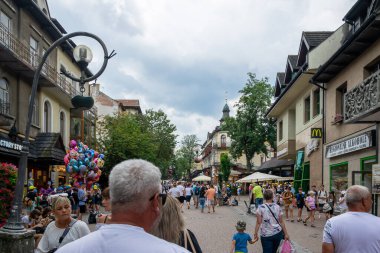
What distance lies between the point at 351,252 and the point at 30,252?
6.20 metres

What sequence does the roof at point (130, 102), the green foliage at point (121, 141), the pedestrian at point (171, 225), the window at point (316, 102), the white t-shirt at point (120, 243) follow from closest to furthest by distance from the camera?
the white t-shirt at point (120, 243) → the pedestrian at point (171, 225) → the window at point (316, 102) → the green foliage at point (121, 141) → the roof at point (130, 102)

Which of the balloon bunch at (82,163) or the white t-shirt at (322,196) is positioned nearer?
the white t-shirt at (322,196)

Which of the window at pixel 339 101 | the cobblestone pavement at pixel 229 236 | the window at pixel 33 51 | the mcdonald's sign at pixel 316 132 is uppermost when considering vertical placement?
the window at pixel 33 51

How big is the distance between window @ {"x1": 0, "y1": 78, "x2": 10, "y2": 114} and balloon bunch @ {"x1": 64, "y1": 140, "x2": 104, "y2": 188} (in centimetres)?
345

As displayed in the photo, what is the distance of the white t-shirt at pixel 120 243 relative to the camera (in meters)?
1.97

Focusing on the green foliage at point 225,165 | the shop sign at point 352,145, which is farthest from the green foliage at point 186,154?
the shop sign at point 352,145

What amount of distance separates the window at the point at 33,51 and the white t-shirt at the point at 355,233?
2178 centimetres

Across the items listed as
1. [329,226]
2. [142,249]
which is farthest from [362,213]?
[142,249]

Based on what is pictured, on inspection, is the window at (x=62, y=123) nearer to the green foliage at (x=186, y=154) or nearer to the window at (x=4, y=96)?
the window at (x=4, y=96)

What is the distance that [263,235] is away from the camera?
25.7 feet

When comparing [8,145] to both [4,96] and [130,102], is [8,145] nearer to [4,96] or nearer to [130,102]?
[4,96]

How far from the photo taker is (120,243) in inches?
77.6

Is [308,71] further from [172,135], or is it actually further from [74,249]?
[172,135]

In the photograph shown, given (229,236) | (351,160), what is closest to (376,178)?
(351,160)
